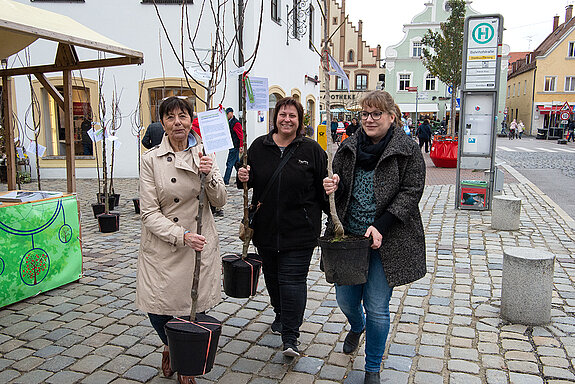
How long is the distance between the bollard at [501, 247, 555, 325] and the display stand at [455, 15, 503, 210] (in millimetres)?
5063

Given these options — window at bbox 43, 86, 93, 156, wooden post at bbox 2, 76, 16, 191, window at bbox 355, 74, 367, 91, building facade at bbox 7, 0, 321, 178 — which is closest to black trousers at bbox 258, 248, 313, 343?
wooden post at bbox 2, 76, 16, 191

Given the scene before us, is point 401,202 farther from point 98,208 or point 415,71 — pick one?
point 415,71

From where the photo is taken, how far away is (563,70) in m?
46.8

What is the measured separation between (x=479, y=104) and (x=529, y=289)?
5948 millimetres

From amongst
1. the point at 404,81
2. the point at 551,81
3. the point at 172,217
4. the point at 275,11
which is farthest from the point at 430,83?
the point at 172,217

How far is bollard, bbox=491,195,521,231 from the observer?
7316 mm

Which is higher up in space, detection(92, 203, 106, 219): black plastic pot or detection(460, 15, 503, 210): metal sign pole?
detection(460, 15, 503, 210): metal sign pole

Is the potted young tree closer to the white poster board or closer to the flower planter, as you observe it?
the white poster board

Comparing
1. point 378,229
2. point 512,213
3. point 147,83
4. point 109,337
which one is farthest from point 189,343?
point 147,83

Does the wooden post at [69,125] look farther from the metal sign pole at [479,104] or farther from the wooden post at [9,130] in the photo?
the metal sign pole at [479,104]

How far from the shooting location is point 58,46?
16.9 ft

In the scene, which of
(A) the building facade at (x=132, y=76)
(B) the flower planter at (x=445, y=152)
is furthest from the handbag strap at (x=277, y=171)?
(B) the flower planter at (x=445, y=152)

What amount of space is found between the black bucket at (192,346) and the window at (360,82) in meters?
55.5

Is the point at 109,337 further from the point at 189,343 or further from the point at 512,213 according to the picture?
the point at 512,213
